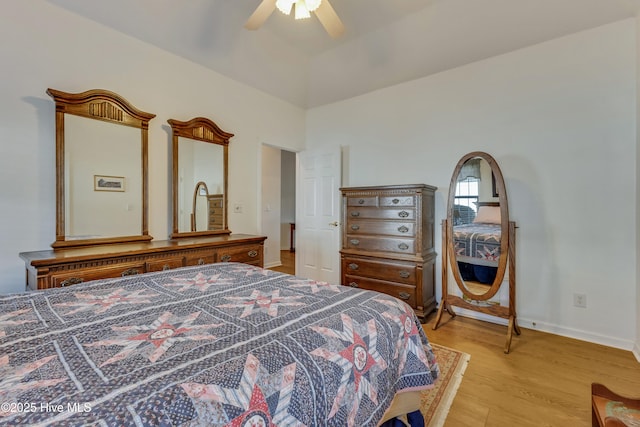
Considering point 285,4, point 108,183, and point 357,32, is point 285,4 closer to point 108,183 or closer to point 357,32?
point 357,32

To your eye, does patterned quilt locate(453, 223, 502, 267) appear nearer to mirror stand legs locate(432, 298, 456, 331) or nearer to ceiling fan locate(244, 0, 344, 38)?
mirror stand legs locate(432, 298, 456, 331)

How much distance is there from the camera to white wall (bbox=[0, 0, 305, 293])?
207 cm

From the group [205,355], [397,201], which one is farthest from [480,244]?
[205,355]

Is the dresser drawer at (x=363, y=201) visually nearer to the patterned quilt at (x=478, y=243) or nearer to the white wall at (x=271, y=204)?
the patterned quilt at (x=478, y=243)

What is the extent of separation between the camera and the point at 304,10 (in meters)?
2.02

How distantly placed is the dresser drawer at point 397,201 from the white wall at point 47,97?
210 cm

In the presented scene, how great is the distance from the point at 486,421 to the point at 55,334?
6.73 ft

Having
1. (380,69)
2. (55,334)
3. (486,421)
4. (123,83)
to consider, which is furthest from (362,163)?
(55,334)

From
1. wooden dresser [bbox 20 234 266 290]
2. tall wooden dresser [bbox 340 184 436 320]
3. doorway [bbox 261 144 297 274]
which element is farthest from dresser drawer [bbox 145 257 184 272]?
doorway [bbox 261 144 297 274]

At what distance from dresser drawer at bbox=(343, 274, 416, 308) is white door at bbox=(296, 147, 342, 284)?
61 cm

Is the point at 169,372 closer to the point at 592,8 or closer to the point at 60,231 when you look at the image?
the point at 60,231

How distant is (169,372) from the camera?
2.29 feet

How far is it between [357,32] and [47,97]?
285cm

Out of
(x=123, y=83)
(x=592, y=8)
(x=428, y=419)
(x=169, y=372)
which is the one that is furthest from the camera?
(x=123, y=83)
